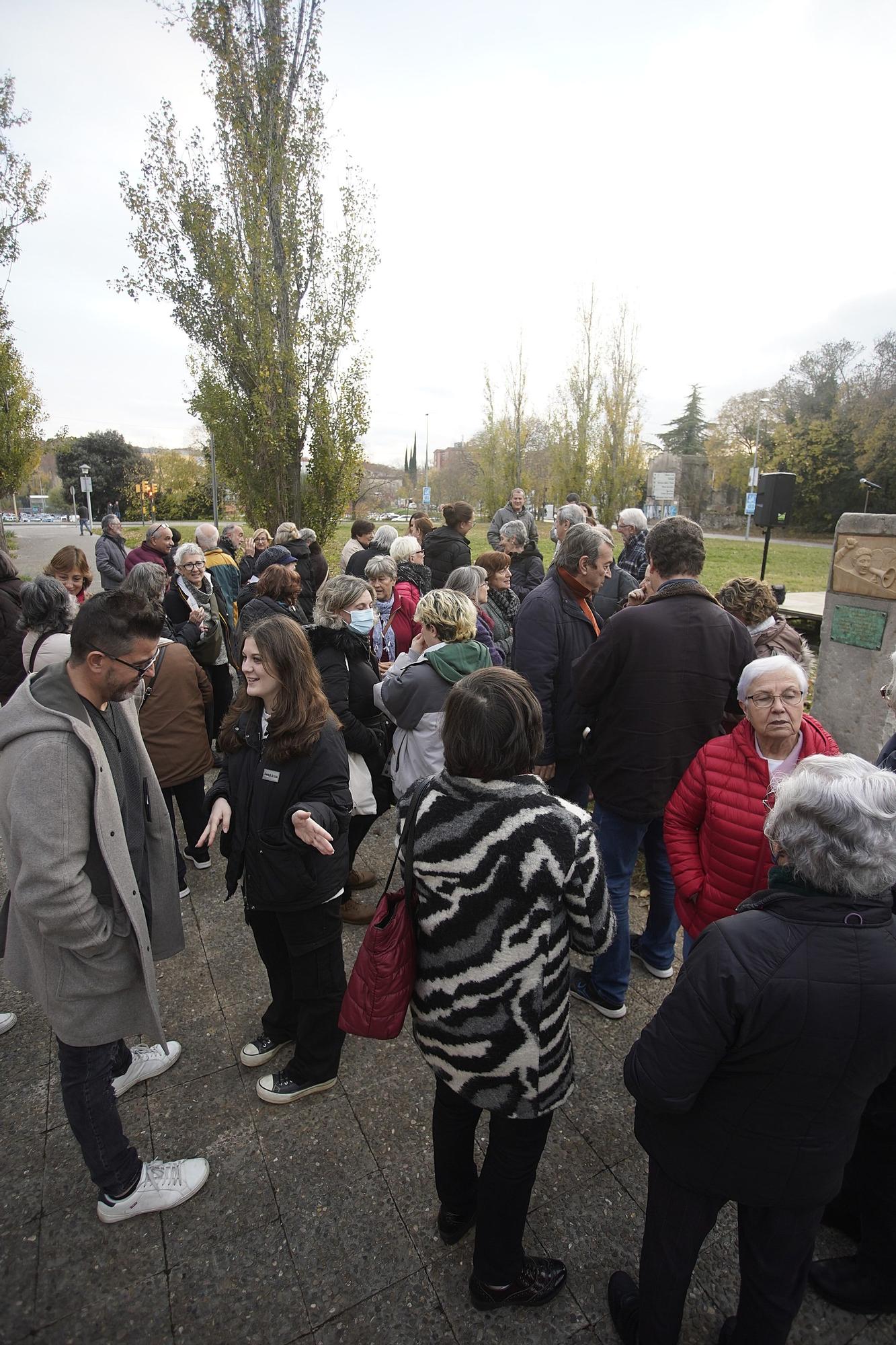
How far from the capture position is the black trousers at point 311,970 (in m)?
2.55

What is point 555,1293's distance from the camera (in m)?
1.99

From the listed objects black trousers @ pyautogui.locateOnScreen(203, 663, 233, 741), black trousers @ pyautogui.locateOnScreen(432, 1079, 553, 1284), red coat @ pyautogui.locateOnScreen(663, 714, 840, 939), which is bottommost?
black trousers @ pyautogui.locateOnScreen(432, 1079, 553, 1284)

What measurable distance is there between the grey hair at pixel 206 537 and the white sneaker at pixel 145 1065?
4904mm

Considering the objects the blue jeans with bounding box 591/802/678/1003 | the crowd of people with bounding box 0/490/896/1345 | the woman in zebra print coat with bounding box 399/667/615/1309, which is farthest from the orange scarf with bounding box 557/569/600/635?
the woman in zebra print coat with bounding box 399/667/615/1309

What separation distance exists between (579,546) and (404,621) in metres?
1.72

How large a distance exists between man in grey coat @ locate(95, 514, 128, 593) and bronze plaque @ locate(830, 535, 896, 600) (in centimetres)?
740

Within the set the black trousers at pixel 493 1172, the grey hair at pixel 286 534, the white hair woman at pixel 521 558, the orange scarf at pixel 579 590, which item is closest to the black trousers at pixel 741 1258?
the black trousers at pixel 493 1172

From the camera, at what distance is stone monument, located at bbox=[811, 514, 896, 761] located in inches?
215

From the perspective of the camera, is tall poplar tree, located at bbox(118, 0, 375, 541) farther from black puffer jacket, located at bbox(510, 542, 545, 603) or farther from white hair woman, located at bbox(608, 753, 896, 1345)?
white hair woman, located at bbox(608, 753, 896, 1345)

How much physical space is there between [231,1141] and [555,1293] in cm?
122

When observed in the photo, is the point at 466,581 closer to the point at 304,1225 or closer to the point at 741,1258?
the point at 304,1225

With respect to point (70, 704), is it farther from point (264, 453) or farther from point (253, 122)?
point (253, 122)

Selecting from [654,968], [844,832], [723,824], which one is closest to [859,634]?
[654,968]

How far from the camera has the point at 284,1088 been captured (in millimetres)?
2658
